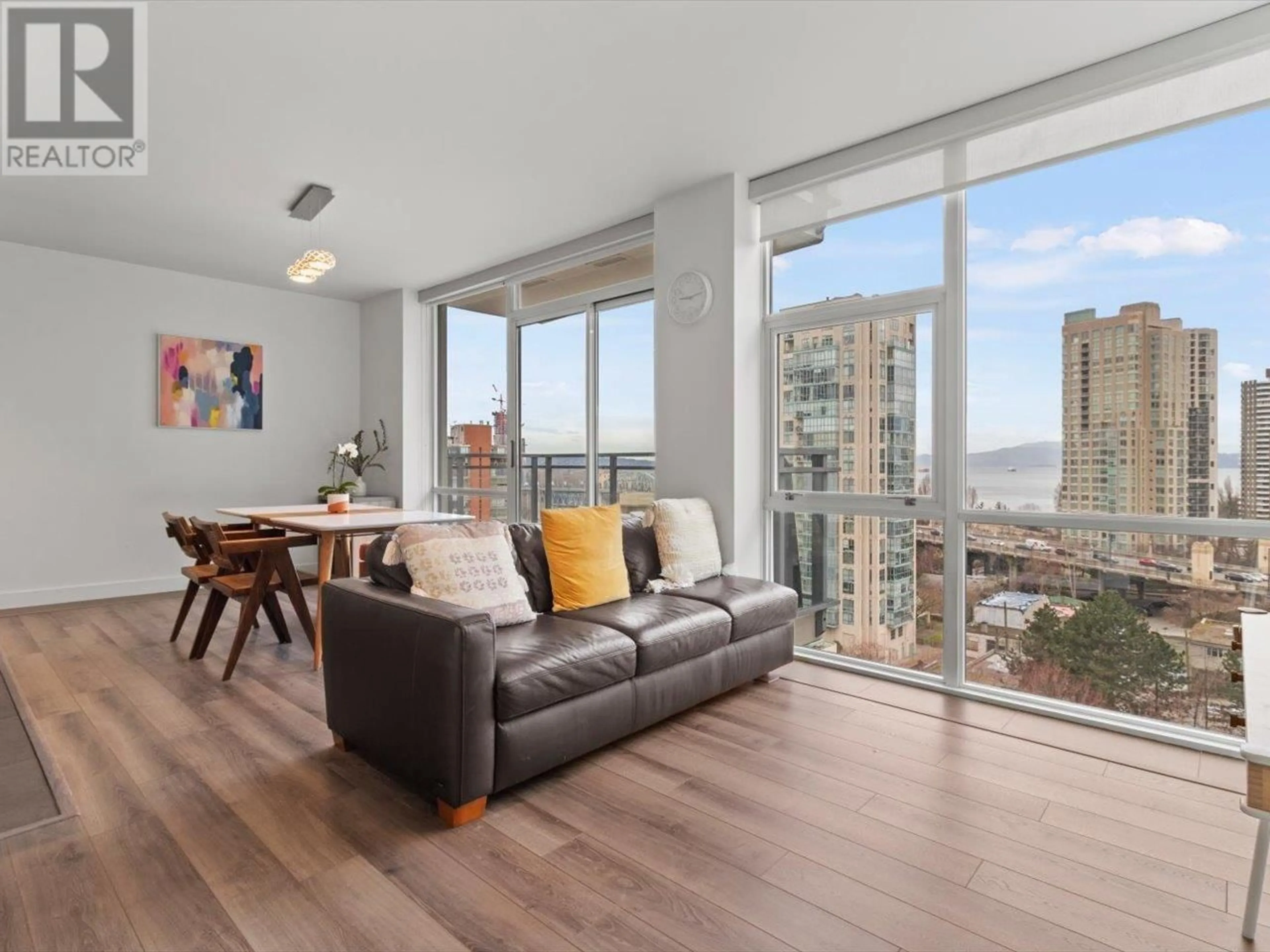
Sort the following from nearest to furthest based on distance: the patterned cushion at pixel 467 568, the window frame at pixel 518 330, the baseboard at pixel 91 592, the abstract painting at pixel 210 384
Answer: the patterned cushion at pixel 467 568
the window frame at pixel 518 330
the baseboard at pixel 91 592
the abstract painting at pixel 210 384

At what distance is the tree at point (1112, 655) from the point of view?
8.99ft

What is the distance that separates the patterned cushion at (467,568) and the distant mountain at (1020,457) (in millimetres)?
2205

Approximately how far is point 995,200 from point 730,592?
2.25 meters

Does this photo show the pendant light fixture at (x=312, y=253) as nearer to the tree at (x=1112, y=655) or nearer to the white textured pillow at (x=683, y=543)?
the white textured pillow at (x=683, y=543)

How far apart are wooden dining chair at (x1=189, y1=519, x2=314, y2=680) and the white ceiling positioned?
2.04m

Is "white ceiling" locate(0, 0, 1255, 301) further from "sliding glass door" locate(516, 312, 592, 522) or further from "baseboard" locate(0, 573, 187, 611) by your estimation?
"baseboard" locate(0, 573, 187, 611)

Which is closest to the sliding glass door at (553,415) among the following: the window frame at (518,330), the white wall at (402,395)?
the window frame at (518,330)

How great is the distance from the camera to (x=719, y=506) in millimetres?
3854

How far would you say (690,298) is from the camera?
13.1 feet

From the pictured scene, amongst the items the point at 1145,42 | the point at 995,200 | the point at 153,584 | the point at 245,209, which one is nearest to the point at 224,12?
the point at 245,209

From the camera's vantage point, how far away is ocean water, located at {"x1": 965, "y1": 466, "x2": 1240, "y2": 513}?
3031mm

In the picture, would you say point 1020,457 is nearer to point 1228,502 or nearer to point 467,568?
point 1228,502

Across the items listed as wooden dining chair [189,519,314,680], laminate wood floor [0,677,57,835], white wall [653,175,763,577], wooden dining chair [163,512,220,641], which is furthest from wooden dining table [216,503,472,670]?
white wall [653,175,763,577]

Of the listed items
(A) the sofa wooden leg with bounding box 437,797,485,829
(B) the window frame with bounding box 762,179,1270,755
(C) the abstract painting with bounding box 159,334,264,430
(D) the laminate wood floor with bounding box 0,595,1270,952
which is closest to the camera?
(D) the laminate wood floor with bounding box 0,595,1270,952
